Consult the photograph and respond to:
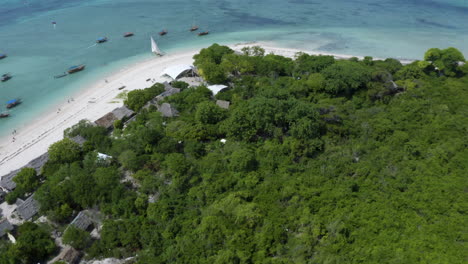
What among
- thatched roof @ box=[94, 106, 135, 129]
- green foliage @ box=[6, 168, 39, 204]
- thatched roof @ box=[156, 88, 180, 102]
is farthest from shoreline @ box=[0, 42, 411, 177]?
thatched roof @ box=[156, 88, 180, 102]

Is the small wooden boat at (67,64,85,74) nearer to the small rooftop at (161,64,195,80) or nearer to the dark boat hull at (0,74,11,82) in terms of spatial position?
the dark boat hull at (0,74,11,82)

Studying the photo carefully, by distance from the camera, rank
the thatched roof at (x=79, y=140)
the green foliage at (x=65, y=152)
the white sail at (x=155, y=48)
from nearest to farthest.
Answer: the green foliage at (x=65, y=152) < the thatched roof at (x=79, y=140) < the white sail at (x=155, y=48)

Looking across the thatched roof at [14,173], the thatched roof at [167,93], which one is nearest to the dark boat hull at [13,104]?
the thatched roof at [14,173]

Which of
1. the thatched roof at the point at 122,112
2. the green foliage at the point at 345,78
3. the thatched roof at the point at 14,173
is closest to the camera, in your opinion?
the thatched roof at the point at 14,173

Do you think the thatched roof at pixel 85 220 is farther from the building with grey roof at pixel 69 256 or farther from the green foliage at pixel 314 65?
the green foliage at pixel 314 65

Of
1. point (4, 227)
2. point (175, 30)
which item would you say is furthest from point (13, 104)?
point (175, 30)

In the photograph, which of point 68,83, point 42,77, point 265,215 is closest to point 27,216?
point 265,215

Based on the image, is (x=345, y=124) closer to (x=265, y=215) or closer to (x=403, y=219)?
(x=403, y=219)

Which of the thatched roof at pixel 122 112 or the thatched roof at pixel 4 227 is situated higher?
the thatched roof at pixel 122 112
